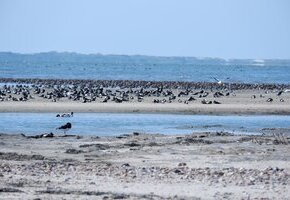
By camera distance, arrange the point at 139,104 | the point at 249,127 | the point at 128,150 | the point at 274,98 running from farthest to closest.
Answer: the point at 274,98 → the point at 139,104 → the point at 249,127 → the point at 128,150

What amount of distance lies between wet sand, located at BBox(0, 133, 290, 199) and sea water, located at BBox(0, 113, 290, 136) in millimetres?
3497

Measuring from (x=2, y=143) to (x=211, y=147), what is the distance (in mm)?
5459

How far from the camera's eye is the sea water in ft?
87.2

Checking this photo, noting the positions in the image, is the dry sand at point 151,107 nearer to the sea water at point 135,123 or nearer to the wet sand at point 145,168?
the sea water at point 135,123

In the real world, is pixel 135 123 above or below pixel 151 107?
below

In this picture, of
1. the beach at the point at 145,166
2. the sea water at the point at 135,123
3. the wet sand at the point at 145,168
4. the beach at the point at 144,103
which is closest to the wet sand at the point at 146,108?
the beach at the point at 144,103

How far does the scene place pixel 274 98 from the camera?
142 ft

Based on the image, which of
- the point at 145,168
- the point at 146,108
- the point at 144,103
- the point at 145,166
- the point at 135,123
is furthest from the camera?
the point at 144,103

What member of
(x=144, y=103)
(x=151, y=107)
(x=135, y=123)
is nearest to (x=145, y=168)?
(x=135, y=123)

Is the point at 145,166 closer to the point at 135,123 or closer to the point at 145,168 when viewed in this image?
the point at 145,168

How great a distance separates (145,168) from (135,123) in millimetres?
13701

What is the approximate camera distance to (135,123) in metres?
29.8

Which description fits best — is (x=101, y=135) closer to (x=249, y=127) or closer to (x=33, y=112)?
(x=249, y=127)

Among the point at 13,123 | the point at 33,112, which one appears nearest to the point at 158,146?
the point at 13,123
